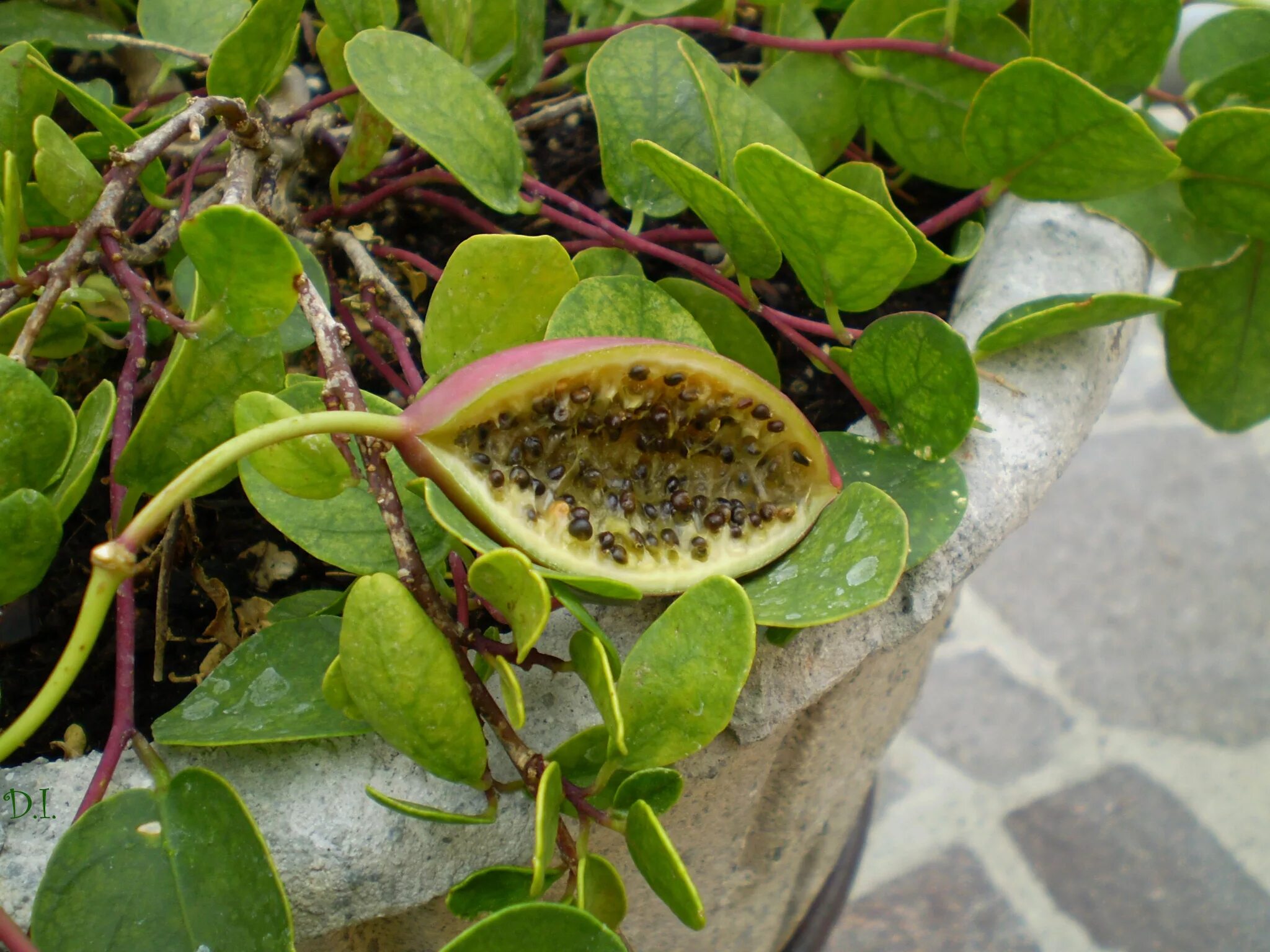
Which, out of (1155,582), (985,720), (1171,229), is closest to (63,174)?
(1171,229)

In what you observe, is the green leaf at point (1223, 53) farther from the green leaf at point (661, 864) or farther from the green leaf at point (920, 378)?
the green leaf at point (661, 864)

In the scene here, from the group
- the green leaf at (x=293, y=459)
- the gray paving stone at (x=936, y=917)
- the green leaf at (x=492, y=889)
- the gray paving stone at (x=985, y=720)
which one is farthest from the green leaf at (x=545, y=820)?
the gray paving stone at (x=985, y=720)

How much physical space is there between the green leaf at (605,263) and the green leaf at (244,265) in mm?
150

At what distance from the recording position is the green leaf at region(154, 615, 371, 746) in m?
0.33

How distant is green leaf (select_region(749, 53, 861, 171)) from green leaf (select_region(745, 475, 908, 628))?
0.77 feet

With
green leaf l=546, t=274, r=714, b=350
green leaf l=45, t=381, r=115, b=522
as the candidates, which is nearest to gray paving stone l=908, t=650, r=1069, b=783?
green leaf l=546, t=274, r=714, b=350

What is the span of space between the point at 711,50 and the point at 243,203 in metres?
0.40

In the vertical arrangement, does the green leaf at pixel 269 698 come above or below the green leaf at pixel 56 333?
below

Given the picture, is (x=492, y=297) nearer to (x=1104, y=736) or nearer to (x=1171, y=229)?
(x=1171, y=229)

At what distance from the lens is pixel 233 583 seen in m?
0.48

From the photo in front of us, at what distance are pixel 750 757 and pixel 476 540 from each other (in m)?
0.18

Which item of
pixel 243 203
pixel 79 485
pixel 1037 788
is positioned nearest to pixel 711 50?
pixel 243 203

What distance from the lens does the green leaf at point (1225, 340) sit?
52 cm

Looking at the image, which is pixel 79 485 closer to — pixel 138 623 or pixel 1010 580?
pixel 138 623
